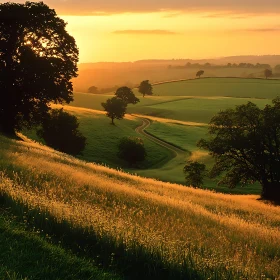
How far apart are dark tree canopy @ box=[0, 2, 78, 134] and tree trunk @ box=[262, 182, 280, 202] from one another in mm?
24927

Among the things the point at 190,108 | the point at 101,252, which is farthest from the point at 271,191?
the point at 190,108

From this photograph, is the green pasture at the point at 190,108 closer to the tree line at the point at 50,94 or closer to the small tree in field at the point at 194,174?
the small tree in field at the point at 194,174

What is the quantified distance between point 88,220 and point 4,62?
3232cm

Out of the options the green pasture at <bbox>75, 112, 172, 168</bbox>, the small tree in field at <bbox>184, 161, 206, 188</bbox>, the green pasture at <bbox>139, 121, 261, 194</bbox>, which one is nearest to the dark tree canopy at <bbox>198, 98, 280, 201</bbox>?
the small tree in field at <bbox>184, 161, 206, 188</bbox>

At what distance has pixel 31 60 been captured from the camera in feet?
114

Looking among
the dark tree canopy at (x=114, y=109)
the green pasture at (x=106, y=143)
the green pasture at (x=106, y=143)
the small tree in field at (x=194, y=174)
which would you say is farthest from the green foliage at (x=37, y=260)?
the dark tree canopy at (x=114, y=109)

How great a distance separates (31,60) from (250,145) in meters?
25.7

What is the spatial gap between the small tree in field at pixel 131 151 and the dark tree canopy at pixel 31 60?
29315mm

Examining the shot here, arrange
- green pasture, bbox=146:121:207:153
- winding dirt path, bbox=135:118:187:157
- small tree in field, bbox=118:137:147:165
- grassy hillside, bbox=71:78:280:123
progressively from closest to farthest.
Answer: small tree in field, bbox=118:137:147:165, winding dirt path, bbox=135:118:187:157, green pasture, bbox=146:121:207:153, grassy hillside, bbox=71:78:280:123

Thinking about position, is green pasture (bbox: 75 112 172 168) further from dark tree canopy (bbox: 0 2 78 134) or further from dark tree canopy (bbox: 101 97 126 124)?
dark tree canopy (bbox: 0 2 78 134)

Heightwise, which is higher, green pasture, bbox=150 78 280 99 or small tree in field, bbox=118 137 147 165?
green pasture, bbox=150 78 280 99

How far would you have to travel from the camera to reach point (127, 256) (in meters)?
6.64

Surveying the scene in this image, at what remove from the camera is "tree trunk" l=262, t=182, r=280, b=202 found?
1660 inches

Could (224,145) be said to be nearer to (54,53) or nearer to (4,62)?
(54,53)
